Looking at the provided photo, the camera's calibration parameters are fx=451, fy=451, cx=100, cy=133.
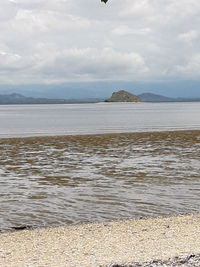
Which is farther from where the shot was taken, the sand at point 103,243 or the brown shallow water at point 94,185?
the brown shallow water at point 94,185

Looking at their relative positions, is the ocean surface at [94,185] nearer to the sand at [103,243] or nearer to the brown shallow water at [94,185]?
the brown shallow water at [94,185]

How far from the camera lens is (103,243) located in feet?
A: 37.4

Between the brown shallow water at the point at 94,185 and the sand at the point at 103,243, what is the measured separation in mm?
1338

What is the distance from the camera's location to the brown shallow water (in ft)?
50.3

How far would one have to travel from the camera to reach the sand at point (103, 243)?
32.2ft

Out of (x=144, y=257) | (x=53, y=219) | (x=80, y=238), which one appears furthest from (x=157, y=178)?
(x=144, y=257)

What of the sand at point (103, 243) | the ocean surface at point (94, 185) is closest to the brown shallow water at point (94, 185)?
the ocean surface at point (94, 185)

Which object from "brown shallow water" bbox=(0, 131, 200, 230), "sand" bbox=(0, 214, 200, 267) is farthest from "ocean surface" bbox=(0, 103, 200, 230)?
"sand" bbox=(0, 214, 200, 267)

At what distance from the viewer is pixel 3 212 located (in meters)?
15.5

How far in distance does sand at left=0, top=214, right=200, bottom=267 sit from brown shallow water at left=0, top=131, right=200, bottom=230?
4.39 feet

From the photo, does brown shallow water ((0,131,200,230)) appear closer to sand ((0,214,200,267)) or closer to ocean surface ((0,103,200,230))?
ocean surface ((0,103,200,230))

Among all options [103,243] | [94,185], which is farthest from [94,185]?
[103,243]

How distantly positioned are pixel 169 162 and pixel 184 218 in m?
13.8

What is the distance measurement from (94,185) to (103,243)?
29.6ft
